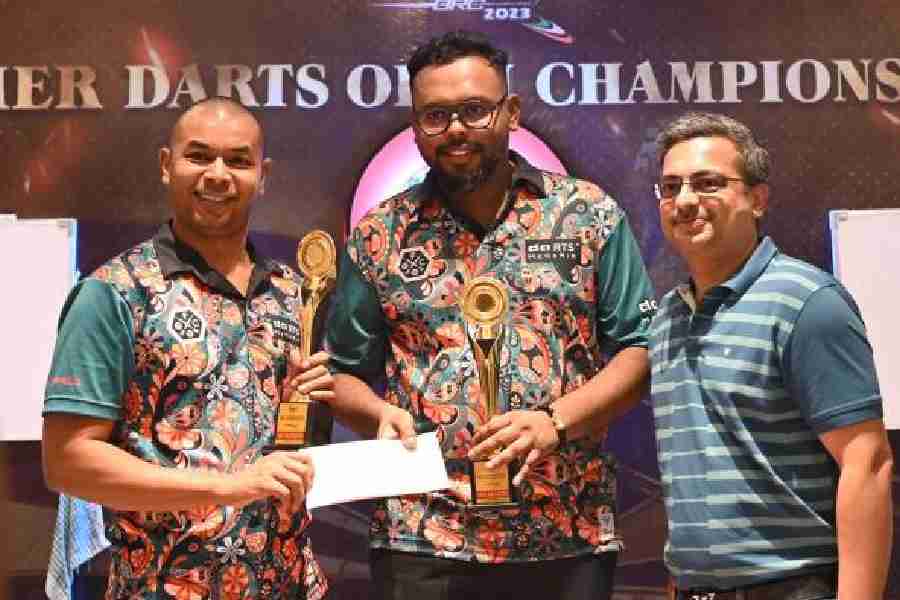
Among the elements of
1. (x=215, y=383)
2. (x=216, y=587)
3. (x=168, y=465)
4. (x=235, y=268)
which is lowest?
(x=216, y=587)

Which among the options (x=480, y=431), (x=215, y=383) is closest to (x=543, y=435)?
(x=480, y=431)

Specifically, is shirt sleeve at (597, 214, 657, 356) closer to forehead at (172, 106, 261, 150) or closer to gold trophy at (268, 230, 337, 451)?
gold trophy at (268, 230, 337, 451)

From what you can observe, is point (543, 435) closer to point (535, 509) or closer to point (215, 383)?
point (535, 509)

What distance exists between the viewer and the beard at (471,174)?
2576mm

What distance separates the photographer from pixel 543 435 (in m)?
2.35

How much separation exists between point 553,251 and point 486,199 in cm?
23

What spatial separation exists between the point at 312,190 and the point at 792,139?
1.70 meters

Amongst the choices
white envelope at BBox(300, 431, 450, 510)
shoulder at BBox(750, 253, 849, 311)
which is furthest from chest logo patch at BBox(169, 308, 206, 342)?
shoulder at BBox(750, 253, 849, 311)

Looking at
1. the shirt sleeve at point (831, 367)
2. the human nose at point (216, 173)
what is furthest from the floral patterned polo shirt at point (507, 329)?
the shirt sleeve at point (831, 367)

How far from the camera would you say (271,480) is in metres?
2.14

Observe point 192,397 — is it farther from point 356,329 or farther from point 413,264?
point 413,264

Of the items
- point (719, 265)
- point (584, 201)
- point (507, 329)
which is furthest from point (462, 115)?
point (719, 265)

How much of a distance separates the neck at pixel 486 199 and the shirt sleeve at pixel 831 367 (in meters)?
0.92

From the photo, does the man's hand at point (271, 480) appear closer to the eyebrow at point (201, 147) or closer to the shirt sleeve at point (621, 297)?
the eyebrow at point (201, 147)
